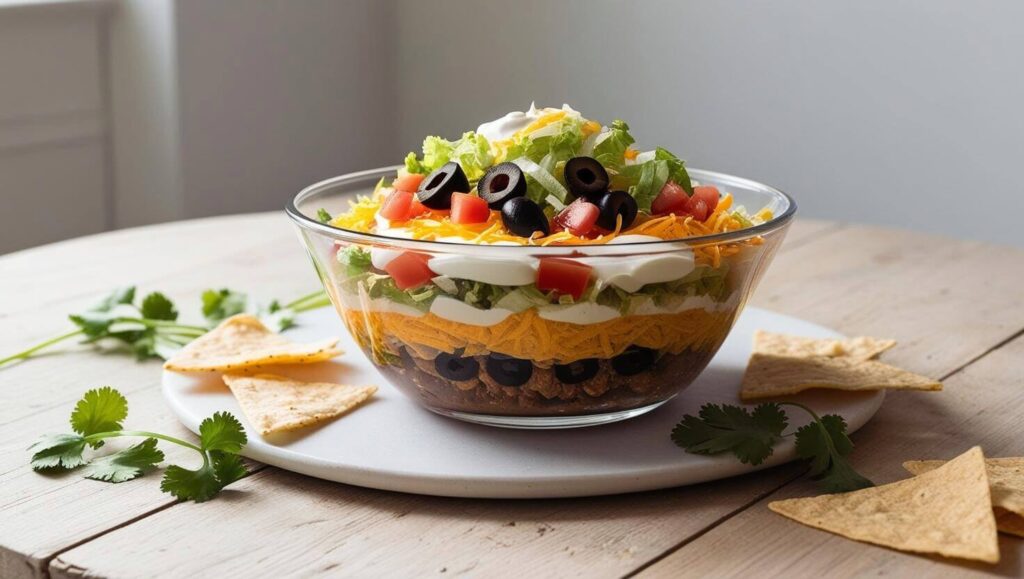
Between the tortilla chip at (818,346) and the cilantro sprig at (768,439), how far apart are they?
1.11 ft

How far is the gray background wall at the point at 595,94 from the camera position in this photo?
435 centimetres

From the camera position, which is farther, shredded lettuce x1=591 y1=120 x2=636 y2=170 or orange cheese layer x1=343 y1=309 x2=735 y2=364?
shredded lettuce x1=591 y1=120 x2=636 y2=170

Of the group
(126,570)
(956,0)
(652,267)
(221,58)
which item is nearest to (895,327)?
(652,267)

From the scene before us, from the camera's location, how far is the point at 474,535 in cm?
124

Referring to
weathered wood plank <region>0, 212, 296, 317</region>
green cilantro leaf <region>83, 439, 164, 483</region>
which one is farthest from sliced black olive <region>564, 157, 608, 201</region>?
weathered wood plank <region>0, 212, 296, 317</region>

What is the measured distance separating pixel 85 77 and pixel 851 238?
307 centimetres

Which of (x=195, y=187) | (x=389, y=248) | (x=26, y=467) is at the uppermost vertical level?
(x=389, y=248)

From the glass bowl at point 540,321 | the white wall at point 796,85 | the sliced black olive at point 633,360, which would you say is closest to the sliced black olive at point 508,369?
the glass bowl at point 540,321

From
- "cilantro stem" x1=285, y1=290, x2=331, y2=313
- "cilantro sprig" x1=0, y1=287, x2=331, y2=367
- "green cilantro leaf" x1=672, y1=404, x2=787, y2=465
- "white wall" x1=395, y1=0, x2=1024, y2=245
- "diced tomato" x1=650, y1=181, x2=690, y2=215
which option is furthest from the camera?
"white wall" x1=395, y1=0, x2=1024, y2=245

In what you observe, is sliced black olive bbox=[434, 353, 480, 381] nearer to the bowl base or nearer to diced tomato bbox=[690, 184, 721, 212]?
the bowl base

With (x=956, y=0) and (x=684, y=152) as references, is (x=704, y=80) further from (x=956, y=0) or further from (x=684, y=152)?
(x=956, y=0)

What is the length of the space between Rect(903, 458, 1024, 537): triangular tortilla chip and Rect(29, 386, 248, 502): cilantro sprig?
31.3 inches

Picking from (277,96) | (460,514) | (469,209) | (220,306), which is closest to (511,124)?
(469,209)

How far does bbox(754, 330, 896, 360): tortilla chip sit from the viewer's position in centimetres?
180
